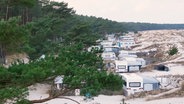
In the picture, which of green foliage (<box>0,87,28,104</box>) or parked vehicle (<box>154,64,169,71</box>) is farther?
parked vehicle (<box>154,64,169,71</box>)

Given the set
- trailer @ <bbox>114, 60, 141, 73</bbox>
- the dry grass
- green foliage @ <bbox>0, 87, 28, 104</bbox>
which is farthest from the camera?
trailer @ <bbox>114, 60, 141, 73</bbox>

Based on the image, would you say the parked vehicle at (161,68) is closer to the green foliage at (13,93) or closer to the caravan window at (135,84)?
the caravan window at (135,84)

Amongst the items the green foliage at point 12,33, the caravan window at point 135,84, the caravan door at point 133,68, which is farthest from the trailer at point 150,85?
the green foliage at point 12,33

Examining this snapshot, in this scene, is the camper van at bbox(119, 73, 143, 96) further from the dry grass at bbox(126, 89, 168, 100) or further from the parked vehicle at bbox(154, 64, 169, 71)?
the parked vehicle at bbox(154, 64, 169, 71)

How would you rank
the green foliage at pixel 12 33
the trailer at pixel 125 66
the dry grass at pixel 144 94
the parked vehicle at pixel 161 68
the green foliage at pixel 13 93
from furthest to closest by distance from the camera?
the parked vehicle at pixel 161 68 → the trailer at pixel 125 66 → the dry grass at pixel 144 94 → the green foliage at pixel 12 33 → the green foliage at pixel 13 93

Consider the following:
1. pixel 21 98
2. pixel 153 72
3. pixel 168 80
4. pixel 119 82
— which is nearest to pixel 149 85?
pixel 168 80

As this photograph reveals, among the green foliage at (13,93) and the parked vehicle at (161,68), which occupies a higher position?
the green foliage at (13,93)

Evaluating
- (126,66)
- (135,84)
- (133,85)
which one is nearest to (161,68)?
(126,66)

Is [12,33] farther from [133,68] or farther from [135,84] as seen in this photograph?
[133,68]

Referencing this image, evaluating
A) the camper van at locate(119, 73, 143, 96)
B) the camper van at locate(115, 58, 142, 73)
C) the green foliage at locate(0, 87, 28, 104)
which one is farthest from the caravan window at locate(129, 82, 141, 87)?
the green foliage at locate(0, 87, 28, 104)

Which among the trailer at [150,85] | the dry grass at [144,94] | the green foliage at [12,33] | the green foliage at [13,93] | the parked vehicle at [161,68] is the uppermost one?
the green foliage at [12,33]

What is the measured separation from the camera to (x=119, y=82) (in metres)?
11.5

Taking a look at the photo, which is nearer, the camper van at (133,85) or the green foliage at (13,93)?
the green foliage at (13,93)

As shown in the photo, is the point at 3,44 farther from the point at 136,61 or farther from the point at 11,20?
the point at 136,61
